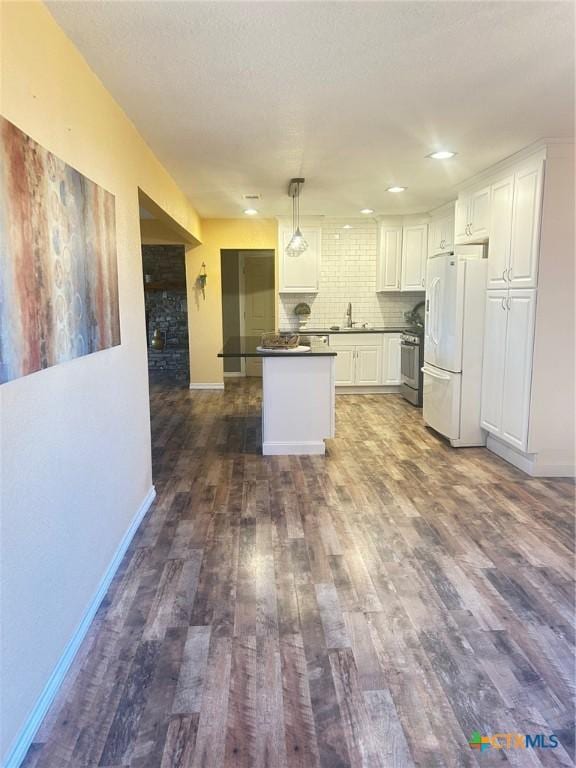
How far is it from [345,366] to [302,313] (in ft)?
3.20

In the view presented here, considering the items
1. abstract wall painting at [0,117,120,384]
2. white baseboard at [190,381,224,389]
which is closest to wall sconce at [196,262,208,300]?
white baseboard at [190,381,224,389]

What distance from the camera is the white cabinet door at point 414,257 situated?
6312 millimetres

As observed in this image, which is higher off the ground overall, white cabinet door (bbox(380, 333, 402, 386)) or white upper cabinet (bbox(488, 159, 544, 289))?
white upper cabinet (bbox(488, 159, 544, 289))

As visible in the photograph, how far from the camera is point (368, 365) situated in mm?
6637

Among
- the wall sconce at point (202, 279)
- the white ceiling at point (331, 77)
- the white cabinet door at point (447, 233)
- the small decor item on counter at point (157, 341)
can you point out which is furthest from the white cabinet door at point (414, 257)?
the small decor item on counter at point (157, 341)

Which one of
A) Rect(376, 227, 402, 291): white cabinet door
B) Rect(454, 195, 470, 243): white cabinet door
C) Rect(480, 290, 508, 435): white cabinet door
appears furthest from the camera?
Rect(376, 227, 402, 291): white cabinet door

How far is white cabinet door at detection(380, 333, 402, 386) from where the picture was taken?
21.6 feet

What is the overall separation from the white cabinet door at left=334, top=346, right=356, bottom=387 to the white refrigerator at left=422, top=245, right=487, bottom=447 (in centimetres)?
200

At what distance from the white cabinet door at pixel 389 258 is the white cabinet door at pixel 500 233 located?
254cm

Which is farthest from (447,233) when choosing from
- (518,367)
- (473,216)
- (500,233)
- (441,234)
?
(518,367)

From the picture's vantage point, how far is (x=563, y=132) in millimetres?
3078

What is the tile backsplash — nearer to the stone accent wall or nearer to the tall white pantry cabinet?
the stone accent wall

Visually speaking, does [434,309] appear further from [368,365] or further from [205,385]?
[205,385]

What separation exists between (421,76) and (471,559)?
237 cm
